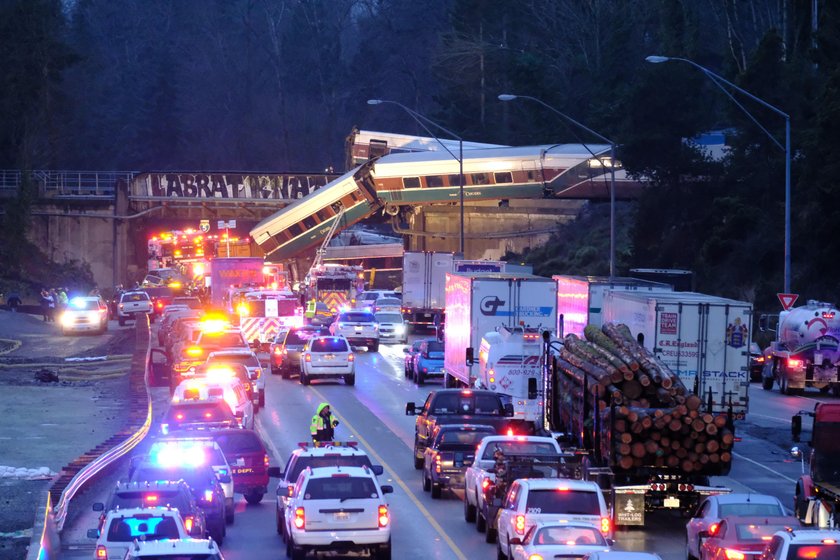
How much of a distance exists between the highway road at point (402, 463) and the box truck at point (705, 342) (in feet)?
5.74

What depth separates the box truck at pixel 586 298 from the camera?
36753 mm

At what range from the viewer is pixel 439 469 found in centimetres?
2525

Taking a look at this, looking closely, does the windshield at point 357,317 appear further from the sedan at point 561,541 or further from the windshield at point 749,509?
the sedan at point 561,541

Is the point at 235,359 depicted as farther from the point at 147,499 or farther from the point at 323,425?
the point at 147,499

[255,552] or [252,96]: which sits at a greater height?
[252,96]

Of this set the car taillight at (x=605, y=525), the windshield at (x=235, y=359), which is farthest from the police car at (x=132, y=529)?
the windshield at (x=235, y=359)

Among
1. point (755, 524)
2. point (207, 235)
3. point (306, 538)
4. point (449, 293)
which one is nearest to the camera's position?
point (755, 524)

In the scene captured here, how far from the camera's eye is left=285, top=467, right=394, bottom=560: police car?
62.5 ft

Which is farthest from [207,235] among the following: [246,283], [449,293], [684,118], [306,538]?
[306,538]

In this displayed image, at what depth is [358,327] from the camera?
2229 inches

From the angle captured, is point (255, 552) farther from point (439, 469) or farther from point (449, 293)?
point (449, 293)

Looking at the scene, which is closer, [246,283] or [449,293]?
[449,293]

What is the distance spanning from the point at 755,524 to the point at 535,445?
16.9 ft

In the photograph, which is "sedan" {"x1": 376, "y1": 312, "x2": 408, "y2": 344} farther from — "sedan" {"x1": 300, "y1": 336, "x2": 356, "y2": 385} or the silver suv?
"sedan" {"x1": 300, "y1": 336, "x2": 356, "y2": 385}
